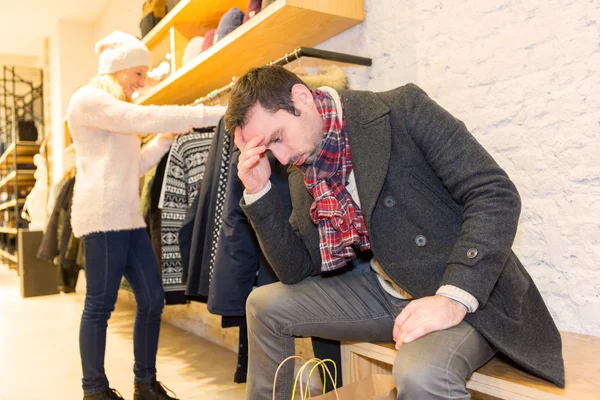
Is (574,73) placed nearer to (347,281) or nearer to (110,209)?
(347,281)

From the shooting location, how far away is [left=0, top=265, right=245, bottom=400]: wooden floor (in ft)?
7.25

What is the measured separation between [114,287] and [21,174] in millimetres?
5640

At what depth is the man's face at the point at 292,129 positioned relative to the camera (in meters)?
1.25

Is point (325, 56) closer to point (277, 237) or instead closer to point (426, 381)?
point (277, 237)

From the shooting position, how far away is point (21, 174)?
6.69m

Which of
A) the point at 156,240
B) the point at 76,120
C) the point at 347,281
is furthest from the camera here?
the point at 156,240

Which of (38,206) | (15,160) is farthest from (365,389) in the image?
(15,160)

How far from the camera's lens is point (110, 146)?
198 centimetres

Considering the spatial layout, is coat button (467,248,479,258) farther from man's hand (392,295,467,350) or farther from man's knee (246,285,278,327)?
man's knee (246,285,278,327)

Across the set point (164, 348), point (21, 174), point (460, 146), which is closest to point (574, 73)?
point (460, 146)

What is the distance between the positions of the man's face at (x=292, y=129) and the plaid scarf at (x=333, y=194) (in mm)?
25

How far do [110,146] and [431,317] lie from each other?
4.75 ft

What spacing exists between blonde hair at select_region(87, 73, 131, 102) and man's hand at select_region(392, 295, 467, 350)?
1488mm

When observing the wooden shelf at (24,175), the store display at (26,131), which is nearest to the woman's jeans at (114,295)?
the wooden shelf at (24,175)
